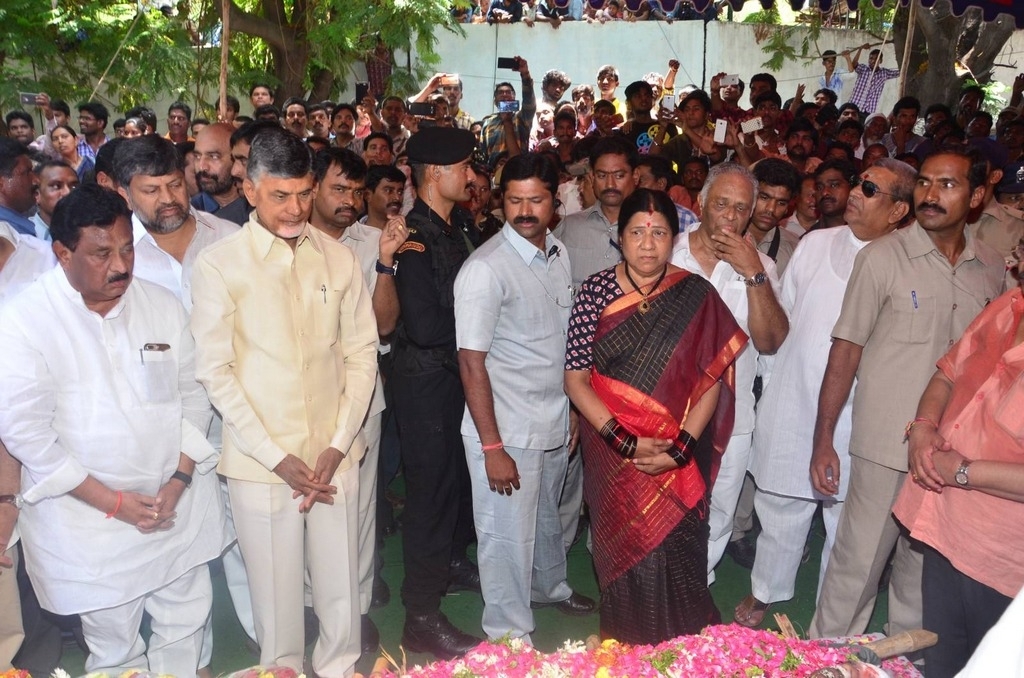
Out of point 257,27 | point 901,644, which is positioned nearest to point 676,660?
point 901,644

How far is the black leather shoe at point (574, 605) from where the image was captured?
4.03 m

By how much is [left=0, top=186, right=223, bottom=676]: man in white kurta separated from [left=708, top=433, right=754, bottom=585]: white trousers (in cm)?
218

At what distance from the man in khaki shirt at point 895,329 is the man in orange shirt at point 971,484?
0.31m

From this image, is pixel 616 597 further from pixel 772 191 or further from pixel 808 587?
pixel 772 191

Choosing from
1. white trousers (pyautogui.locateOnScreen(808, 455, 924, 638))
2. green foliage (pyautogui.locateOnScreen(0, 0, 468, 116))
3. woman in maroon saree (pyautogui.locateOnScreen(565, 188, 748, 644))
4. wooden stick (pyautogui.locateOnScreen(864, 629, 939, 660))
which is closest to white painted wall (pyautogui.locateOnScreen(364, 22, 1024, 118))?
green foliage (pyautogui.locateOnScreen(0, 0, 468, 116))

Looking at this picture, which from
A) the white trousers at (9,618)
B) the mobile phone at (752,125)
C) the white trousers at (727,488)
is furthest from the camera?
the mobile phone at (752,125)

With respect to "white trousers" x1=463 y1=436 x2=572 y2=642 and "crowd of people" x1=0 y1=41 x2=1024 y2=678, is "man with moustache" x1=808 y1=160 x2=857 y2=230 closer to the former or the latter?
"crowd of people" x1=0 y1=41 x2=1024 y2=678

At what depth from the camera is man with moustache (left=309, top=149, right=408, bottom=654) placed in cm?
358

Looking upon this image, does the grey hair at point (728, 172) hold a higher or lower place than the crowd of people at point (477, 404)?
higher

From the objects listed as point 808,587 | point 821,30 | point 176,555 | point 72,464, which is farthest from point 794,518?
point 821,30

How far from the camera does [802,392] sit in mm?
3881

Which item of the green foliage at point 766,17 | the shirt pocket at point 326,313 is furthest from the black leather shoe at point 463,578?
the green foliage at point 766,17

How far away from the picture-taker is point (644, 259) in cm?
326

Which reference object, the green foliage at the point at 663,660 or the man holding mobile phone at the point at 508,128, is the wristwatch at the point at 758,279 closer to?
the green foliage at the point at 663,660
